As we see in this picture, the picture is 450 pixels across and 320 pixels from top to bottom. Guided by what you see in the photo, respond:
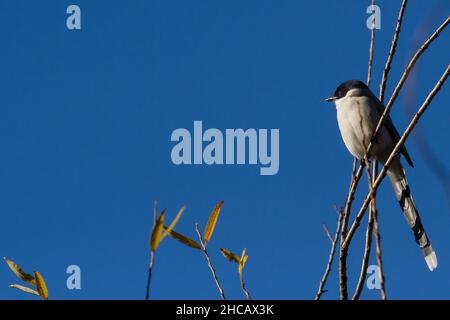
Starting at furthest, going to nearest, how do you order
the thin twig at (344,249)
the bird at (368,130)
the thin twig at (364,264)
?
1. the bird at (368,130)
2. the thin twig at (344,249)
3. the thin twig at (364,264)

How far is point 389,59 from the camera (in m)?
1.94

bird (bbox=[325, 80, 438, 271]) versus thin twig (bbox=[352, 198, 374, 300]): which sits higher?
bird (bbox=[325, 80, 438, 271])

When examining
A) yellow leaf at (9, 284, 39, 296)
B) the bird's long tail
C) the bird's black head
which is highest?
the bird's black head

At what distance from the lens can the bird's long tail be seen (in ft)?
11.2

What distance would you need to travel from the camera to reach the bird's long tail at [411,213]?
3406mm

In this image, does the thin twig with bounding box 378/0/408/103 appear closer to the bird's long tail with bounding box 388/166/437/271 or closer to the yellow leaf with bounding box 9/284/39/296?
the yellow leaf with bounding box 9/284/39/296

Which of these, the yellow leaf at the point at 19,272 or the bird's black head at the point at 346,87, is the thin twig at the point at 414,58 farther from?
the bird's black head at the point at 346,87

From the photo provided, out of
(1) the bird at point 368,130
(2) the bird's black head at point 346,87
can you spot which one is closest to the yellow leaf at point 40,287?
(1) the bird at point 368,130

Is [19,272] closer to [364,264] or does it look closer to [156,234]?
[156,234]

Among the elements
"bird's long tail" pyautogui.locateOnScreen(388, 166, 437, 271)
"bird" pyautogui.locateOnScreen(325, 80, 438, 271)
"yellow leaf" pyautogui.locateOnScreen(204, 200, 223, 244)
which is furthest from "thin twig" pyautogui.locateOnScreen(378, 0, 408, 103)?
"bird" pyautogui.locateOnScreen(325, 80, 438, 271)

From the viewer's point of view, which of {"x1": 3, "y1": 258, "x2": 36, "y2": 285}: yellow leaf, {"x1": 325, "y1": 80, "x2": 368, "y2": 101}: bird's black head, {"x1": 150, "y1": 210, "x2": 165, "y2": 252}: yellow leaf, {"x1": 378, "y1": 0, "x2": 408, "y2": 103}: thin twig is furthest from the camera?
{"x1": 325, "y1": 80, "x2": 368, "y2": 101}: bird's black head

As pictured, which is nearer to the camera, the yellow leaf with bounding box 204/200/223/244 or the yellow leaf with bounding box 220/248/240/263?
the yellow leaf with bounding box 204/200/223/244
